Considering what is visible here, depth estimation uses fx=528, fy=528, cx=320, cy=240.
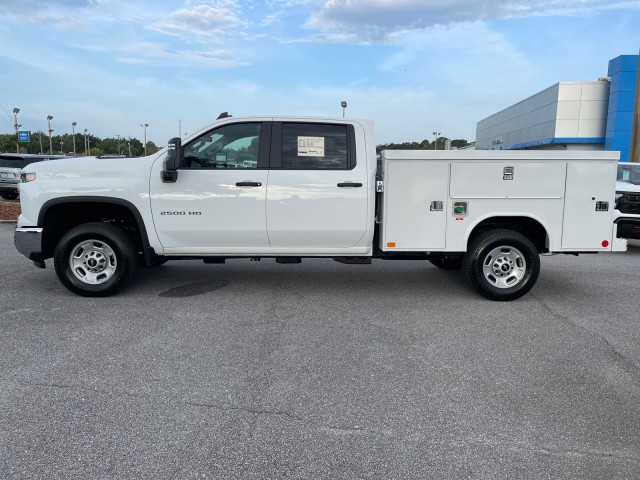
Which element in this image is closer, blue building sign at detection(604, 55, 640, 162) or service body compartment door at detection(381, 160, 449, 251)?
service body compartment door at detection(381, 160, 449, 251)

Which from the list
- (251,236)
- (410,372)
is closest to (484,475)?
(410,372)

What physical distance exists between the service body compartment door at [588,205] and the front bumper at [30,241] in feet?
20.1

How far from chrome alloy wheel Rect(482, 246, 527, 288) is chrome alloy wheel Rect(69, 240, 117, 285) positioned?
448 centimetres

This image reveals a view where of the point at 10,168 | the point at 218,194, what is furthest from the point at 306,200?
the point at 10,168

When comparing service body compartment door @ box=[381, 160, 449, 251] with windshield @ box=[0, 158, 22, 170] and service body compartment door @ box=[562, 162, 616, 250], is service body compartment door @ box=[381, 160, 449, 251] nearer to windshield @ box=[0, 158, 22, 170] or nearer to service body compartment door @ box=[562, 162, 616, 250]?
service body compartment door @ box=[562, 162, 616, 250]

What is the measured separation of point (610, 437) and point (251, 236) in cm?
409

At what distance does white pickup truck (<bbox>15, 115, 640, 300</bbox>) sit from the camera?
6.06 metres

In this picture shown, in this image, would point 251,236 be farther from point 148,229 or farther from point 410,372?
point 410,372

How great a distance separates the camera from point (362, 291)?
6816 millimetres

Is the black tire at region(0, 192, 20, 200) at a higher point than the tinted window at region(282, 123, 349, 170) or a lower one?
lower

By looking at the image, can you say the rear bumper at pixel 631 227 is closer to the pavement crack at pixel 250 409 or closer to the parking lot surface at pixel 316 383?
the parking lot surface at pixel 316 383

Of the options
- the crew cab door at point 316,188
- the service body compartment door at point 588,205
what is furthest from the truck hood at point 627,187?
the crew cab door at point 316,188

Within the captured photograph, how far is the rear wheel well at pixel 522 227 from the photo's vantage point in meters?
6.39

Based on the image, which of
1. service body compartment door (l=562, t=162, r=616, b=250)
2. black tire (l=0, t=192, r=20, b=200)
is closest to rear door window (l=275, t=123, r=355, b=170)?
service body compartment door (l=562, t=162, r=616, b=250)
